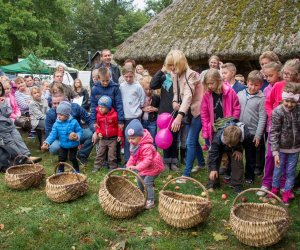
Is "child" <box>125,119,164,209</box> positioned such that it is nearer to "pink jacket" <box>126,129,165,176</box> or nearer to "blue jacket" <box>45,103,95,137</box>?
"pink jacket" <box>126,129,165,176</box>

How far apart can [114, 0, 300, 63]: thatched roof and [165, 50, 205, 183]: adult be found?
4.81 meters

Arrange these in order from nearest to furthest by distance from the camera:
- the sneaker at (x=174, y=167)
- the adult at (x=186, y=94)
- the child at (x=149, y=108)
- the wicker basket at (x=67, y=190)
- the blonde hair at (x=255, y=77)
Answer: the wicker basket at (x=67, y=190) → the blonde hair at (x=255, y=77) → the adult at (x=186, y=94) → the sneaker at (x=174, y=167) → the child at (x=149, y=108)

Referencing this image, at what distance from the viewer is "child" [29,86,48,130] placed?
7.04 meters

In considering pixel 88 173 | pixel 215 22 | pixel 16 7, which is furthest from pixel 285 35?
pixel 16 7

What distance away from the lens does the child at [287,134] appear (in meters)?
4.04

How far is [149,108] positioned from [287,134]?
8.04ft

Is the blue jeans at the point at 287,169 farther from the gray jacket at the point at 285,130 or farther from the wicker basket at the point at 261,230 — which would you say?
the wicker basket at the point at 261,230

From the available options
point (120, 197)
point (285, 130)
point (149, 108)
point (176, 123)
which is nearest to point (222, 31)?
point (149, 108)

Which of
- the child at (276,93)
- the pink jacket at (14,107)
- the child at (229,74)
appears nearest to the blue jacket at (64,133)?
the pink jacket at (14,107)

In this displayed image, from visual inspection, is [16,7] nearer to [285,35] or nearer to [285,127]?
[285,35]

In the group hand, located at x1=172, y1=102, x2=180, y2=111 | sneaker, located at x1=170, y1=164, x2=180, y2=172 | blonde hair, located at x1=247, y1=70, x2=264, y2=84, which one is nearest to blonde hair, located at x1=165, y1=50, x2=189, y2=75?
hand, located at x1=172, y1=102, x2=180, y2=111

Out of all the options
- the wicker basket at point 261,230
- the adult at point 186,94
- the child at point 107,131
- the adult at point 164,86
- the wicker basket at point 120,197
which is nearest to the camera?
the wicker basket at point 261,230

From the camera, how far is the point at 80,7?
155 ft

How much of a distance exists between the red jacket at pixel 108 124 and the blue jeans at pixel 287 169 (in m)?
2.52
